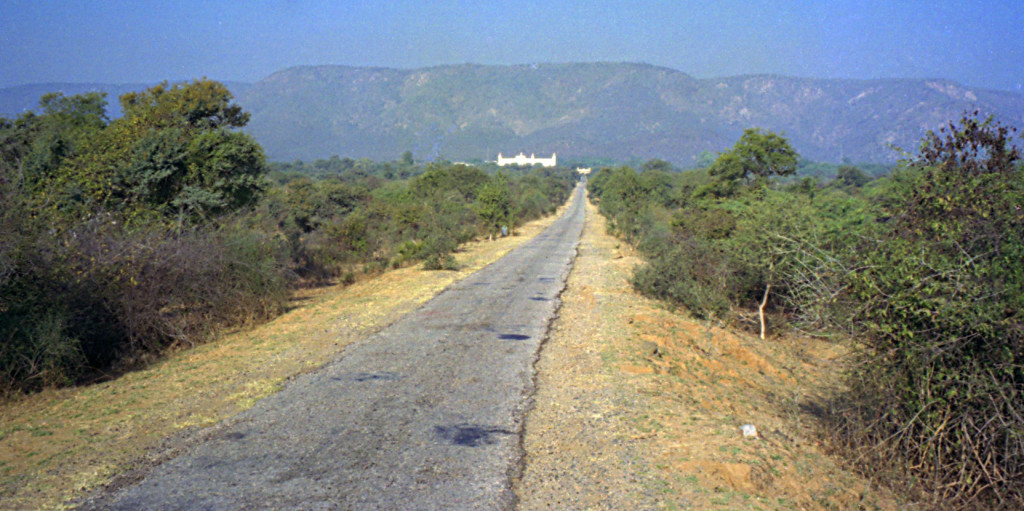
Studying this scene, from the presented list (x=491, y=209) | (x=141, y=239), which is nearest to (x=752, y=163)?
(x=491, y=209)

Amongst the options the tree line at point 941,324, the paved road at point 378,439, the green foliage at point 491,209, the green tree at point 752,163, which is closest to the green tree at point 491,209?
the green foliage at point 491,209

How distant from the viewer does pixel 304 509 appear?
14.5 feet

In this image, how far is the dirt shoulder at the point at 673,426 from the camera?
4.98 m

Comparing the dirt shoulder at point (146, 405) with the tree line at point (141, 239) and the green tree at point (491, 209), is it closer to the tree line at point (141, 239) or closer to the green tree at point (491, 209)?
the tree line at point (141, 239)

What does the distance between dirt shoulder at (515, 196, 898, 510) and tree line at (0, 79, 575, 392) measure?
253 inches

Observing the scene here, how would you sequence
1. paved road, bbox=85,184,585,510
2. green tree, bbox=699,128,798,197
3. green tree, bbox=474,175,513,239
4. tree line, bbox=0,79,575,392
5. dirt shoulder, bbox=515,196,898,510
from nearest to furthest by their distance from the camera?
paved road, bbox=85,184,585,510 → dirt shoulder, bbox=515,196,898,510 → tree line, bbox=0,79,575,392 → green tree, bbox=699,128,798,197 → green tree, bbox=474,175,513,239

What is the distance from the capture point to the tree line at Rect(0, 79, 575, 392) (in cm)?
824

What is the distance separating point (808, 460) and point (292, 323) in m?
9.50

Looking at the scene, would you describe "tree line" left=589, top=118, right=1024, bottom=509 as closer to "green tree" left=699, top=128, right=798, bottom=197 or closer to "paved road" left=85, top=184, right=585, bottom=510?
"paved road" left=85, top=184, right=585, bottom=510

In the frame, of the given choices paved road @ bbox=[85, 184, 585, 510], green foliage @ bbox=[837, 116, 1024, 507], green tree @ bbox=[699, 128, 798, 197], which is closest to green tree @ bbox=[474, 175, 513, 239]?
green tree @ bbox=[699, 128, 798, 197]

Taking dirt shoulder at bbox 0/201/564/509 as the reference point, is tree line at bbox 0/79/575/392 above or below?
above

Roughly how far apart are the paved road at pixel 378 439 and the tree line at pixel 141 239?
3.45m

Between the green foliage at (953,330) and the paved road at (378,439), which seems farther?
the green foliage at (953,330)

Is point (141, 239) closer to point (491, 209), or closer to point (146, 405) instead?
point (146, 405)
